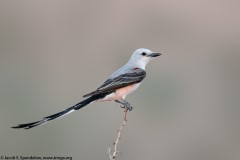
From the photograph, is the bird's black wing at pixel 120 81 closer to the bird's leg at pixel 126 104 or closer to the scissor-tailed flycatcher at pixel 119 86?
the scissor-tailed flycatcher at pixel 119 86

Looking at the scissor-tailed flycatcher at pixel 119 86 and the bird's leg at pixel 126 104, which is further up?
the scissor-tailed flycatcher at pixel 119 86

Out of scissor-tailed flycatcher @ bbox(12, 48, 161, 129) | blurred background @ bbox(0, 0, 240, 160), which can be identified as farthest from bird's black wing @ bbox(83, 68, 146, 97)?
blurred background @ bbox(0, 0, 240, 160)

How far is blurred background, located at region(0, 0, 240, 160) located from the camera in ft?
45.4

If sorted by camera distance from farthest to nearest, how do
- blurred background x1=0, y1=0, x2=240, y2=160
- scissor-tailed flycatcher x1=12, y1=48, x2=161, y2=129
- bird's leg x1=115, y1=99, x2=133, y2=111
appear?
blurred background x1=0, y1=0, x2=240, y2=160, bird's leg x1=115, y1=99, x2=133, y2=111, scissor-tailed flycatcher x1=12, y1=48, x2=161, y2=129

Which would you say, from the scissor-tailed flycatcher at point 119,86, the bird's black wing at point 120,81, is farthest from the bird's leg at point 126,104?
the bird's black wing at point 120,81

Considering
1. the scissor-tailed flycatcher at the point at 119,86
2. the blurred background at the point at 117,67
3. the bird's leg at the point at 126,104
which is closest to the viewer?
the scissor-tailed flycatcher at the point at 119,86

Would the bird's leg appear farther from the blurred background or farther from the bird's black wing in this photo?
the blurred background

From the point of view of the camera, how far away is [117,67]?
18.9 meters

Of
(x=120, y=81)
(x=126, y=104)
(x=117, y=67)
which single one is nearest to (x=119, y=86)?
(x=120, y=81)

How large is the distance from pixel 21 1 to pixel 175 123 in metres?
13.6

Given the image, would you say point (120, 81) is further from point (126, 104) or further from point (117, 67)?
point (117, 67)

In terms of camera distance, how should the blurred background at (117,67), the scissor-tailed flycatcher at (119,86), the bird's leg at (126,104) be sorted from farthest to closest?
1. the blurred background at (117,67)
2. the bird's leg at (126,104)
3. the scissor-tailed flycatcher at (119,86)

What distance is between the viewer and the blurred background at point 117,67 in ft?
45.4

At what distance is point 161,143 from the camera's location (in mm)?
14602
